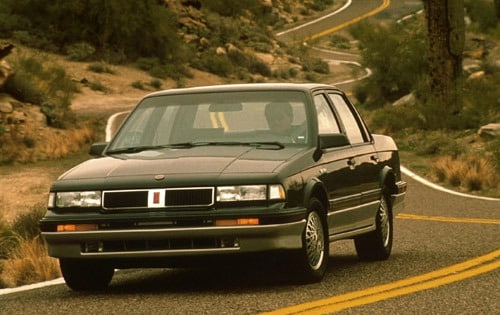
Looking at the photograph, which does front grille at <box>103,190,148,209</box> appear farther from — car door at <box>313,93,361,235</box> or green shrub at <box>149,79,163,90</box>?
green shrub at <box>149,79,163,90</box>

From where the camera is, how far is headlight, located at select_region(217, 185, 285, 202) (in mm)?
9992

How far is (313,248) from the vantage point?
1059 cm

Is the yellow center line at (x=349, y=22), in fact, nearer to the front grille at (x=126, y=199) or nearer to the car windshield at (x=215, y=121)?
the car windshield at (x=215, y=121)

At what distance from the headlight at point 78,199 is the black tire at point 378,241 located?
3.13 meters

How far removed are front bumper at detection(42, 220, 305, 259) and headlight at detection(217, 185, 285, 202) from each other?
0.22 metres

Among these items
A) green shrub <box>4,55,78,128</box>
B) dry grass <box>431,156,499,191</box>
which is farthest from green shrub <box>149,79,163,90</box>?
dry grass <box>431,156,499,191</box>

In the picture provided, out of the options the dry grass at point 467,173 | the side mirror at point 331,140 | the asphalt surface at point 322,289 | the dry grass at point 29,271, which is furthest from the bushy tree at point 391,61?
the side mirror at point 331,140

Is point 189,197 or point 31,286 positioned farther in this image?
point 31,286

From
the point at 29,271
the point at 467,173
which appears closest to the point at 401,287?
the point at 29,271

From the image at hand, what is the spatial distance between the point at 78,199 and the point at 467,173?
14367mm

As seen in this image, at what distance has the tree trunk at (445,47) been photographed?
3272cm

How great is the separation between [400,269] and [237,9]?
5787cm

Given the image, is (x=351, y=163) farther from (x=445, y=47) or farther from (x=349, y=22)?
(x=349, y=22)

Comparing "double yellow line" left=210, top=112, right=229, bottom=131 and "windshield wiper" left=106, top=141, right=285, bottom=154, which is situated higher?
"double yellow line" left=210, top=112, right=229, bottom=131
